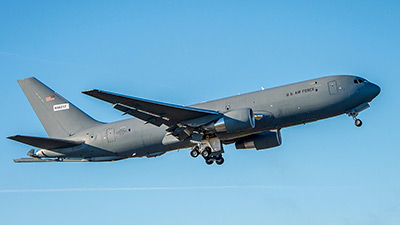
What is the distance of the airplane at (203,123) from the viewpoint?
36.6 meters

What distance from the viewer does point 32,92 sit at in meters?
45.7

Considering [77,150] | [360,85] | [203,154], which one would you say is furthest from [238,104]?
[77,150]

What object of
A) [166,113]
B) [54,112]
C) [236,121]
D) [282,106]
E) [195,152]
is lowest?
[195,152]

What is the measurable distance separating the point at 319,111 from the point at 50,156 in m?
20.1

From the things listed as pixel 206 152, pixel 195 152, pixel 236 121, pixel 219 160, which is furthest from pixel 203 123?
pixel 219 160

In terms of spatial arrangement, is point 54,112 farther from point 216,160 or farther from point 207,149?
point 216,160

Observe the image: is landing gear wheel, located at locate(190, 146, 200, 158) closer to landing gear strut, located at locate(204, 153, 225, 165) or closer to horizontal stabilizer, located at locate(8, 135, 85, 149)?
landing gear strut, located at locate(204, 153, 225, 165)

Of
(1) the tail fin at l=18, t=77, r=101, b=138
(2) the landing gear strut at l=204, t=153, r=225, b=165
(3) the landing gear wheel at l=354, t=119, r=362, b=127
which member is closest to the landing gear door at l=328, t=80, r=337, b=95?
(3) the landing gear wheel at l=354, t=119, r=362, b=127

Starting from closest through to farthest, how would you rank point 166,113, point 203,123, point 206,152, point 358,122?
point 166,113, point 203,123, point 358,122, point 206,152

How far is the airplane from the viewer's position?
36594 millimetres

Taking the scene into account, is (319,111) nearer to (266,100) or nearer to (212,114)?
(266,100)

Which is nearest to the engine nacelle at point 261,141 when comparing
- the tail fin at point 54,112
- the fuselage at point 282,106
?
the fuselage at point 282,106

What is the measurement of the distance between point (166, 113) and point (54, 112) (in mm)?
12316

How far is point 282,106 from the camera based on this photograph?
36719mm
